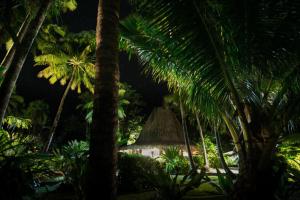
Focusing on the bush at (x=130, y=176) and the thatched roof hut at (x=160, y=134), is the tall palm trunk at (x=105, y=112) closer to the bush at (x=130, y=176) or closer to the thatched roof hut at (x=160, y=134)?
the bush at (x=130, y=176)

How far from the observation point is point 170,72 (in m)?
6.52

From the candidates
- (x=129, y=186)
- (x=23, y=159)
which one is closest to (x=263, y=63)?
(x=23, y=159)

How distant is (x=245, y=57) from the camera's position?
4.59 meters

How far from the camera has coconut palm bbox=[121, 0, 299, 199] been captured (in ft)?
13.9

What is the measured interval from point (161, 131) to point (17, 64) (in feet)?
50.6

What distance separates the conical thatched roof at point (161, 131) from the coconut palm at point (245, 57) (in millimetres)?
15986

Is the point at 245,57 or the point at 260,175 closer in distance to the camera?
the point at 260,175

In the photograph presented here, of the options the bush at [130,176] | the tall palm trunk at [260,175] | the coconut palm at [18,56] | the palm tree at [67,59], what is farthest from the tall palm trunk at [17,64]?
the palm tree at [67,59]

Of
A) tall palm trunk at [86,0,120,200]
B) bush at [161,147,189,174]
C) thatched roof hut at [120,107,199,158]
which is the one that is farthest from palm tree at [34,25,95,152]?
tall palm trunk at [86,0,120,200]

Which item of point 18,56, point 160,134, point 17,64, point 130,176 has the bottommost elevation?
point 130,176

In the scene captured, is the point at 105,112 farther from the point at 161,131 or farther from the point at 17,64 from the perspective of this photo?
the point at 161,131

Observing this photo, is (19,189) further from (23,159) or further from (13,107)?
(13,107)

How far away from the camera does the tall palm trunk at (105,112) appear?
3781 mm

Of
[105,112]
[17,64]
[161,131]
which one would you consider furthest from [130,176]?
[161,131]
